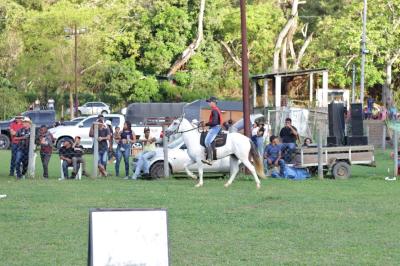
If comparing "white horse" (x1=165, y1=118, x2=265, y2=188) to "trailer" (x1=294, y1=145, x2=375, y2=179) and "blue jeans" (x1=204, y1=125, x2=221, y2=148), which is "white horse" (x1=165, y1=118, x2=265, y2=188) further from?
"trailer" (x1=294, y1=145, x2=375, y2=179)

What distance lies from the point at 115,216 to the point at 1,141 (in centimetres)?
4354

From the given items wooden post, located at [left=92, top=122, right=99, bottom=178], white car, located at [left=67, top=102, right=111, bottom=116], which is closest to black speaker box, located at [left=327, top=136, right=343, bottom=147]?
wooden post, located at [left=92, top=122, right=99, bottom=178]

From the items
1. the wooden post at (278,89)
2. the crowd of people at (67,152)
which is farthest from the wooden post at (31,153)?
the wooden post at (278,89)

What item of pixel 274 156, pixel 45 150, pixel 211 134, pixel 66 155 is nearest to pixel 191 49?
pixel 274 156

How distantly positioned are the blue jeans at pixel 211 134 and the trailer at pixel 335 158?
141 inches

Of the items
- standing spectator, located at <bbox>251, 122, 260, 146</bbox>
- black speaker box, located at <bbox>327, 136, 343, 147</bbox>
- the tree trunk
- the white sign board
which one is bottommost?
the white sign board

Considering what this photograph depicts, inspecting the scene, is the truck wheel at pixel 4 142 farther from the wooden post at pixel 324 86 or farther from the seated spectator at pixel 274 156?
the seated spectator at pixel 274 156

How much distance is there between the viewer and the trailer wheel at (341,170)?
27312mm

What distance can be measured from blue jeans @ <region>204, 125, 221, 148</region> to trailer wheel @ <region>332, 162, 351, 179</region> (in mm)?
4453

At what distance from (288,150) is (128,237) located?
19.8 metres

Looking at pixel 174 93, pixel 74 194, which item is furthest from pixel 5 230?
pixel 174 93

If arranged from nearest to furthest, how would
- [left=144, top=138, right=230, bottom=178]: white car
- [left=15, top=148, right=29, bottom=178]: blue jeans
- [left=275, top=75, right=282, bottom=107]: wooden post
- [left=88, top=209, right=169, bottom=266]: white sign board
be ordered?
[left=88, top=209, right=169, bottom=266]: white sign board → [left=15, top=148, right=29, bottom=178]: blue jeans → [left=144, top=138, right=230, bottom=178]: white car → [left=275, top=75, right=282, bottom=107]: wooden post

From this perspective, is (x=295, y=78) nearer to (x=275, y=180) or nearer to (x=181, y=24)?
(x=181, y=24)

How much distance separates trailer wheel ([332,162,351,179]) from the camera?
2731 centimetres
